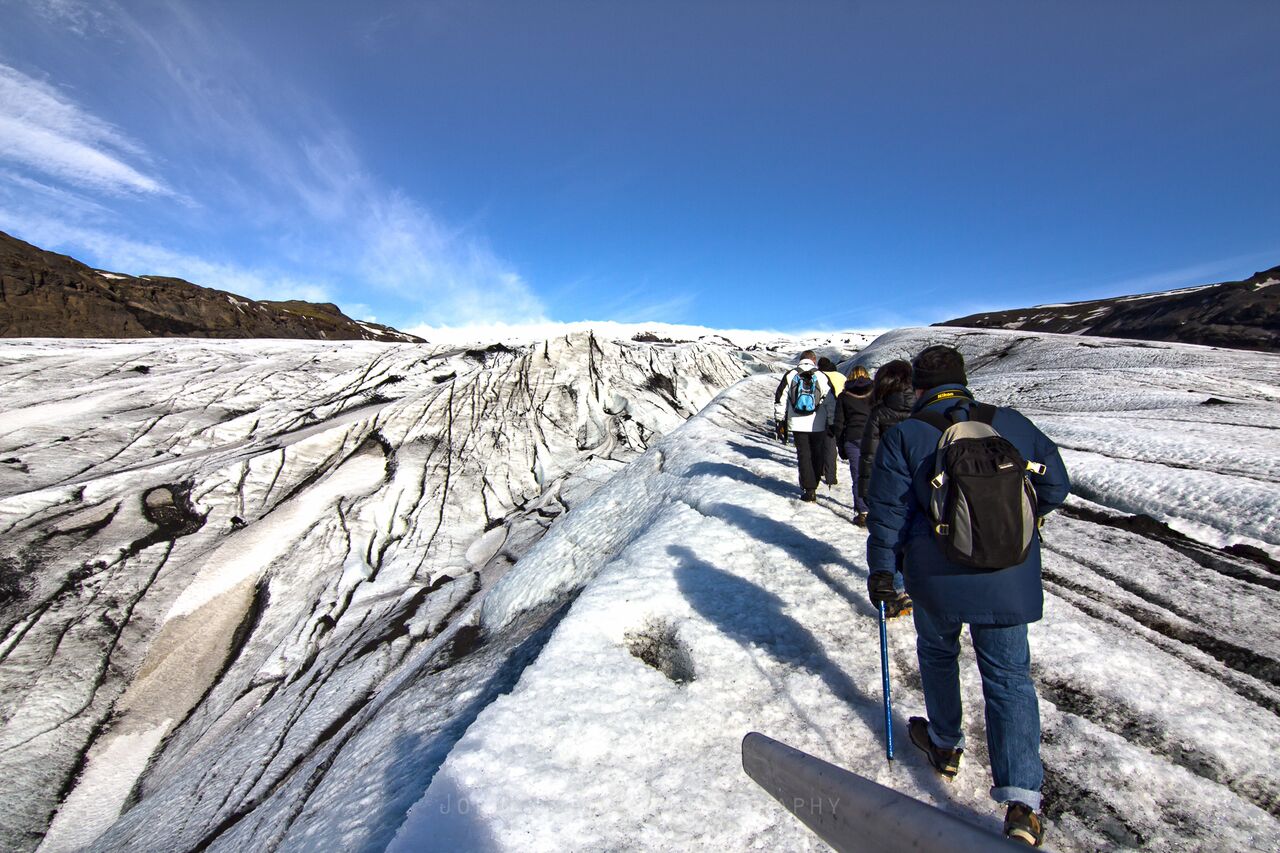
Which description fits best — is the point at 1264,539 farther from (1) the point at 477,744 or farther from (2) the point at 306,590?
(2) the point at 306,590

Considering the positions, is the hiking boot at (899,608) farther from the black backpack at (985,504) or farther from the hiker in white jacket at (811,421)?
the hiker in white jacket at (811,421)

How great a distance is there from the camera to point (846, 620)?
5.40 meters

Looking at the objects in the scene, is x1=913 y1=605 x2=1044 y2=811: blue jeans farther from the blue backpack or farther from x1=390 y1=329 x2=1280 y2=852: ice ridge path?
the blue backpack

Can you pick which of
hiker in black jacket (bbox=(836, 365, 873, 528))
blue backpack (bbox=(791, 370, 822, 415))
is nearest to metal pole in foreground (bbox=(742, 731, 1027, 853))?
hiker in black jacket (bbox=(836, 365, 873, 528))

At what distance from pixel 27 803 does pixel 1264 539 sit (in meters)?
18.8

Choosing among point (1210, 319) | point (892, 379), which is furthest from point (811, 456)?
point (1210, 319)

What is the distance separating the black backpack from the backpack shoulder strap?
29cm

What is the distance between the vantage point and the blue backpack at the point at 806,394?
8578 mm

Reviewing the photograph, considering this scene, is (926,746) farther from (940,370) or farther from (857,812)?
(940,370)

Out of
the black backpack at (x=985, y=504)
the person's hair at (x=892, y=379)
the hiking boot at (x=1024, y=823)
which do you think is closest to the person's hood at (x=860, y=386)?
the person's hair at (x=892, y=379)

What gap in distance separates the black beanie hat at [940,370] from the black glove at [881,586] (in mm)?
1371

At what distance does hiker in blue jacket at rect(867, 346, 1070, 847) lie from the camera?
301 cm

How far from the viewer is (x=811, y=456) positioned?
861cm

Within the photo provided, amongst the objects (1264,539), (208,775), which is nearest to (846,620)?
(1264,539)
